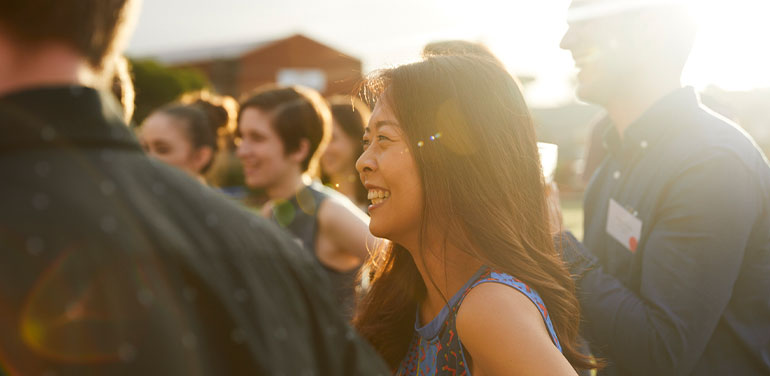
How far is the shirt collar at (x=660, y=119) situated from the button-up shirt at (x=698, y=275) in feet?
0.27

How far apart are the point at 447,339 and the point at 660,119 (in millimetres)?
1283

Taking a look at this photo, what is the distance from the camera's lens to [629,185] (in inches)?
95.0

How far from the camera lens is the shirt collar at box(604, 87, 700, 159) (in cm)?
228

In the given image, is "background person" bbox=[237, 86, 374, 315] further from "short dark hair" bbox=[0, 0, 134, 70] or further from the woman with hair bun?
"short dark hair" bbox=[0, 0, 134, 70]

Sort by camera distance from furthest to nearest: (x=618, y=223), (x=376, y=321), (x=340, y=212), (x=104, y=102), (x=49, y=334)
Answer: (x=340, y=212)
(x=618, y=223)
(x=376, y=321)
(x=104, y=102)
(x=49, y=334)

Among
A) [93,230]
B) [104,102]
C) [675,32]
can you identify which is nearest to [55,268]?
[93,230]

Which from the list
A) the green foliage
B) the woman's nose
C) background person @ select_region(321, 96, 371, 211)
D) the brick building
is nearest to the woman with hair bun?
background person @ select_region(321, 96, 371, 211)

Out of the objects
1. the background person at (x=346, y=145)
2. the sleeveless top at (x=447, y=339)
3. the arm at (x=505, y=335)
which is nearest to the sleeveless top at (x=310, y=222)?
the background person at (x=346, y=145)

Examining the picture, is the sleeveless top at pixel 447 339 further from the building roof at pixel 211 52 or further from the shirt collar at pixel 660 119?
the building roof at pixel 211 52

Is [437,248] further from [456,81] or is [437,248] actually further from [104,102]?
[104,102]

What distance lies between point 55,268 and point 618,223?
2.16 metres

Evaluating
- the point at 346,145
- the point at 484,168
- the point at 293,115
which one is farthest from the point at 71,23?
the point at 346,145

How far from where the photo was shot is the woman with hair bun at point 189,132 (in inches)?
174

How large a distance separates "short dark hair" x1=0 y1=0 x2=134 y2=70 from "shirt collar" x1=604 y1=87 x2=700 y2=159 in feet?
6.71
